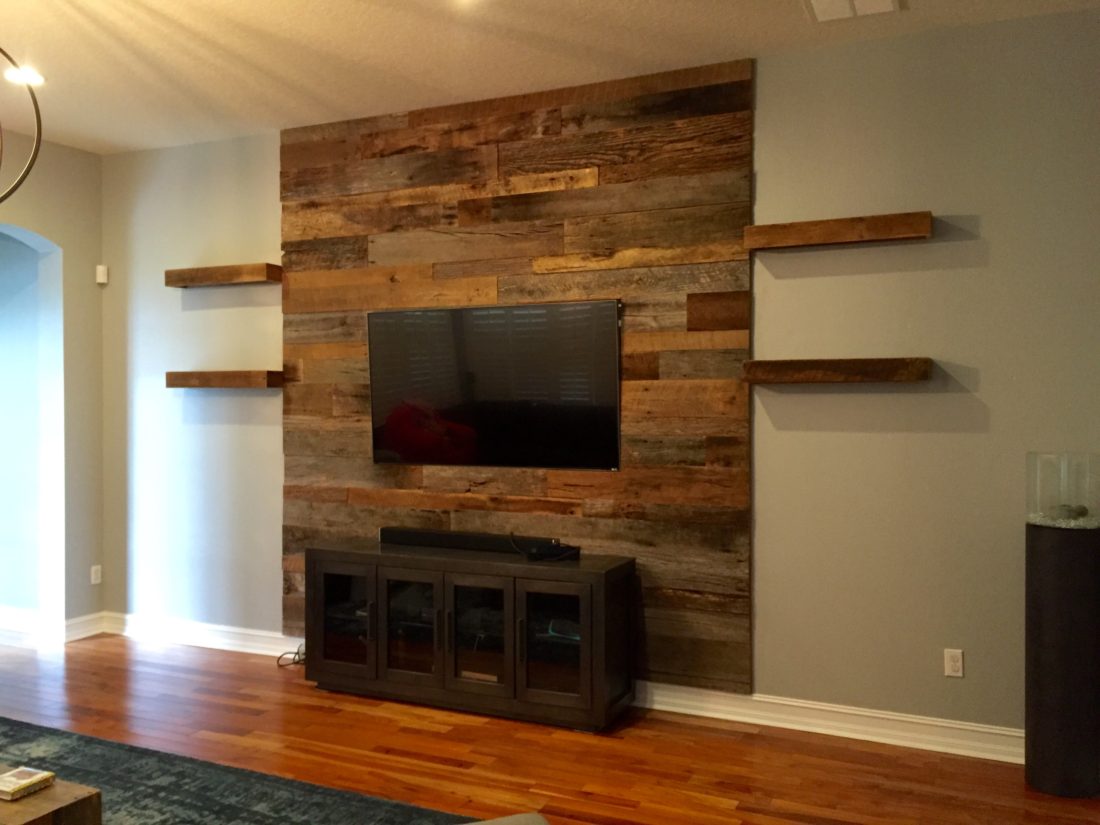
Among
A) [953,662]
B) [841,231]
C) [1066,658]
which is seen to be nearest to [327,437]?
[841,231]

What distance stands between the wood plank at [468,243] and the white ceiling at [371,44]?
1.97ft

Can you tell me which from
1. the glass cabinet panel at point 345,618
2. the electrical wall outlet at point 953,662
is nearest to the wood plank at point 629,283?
the glass cabinet panel at point 345,618

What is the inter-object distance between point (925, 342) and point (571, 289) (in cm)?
148

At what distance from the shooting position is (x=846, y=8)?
10.9 ft

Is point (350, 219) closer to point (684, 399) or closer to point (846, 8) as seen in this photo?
point (684, 399)

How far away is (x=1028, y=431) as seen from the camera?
137 inches

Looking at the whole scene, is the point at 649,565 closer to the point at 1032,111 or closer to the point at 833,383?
the point at 833,383

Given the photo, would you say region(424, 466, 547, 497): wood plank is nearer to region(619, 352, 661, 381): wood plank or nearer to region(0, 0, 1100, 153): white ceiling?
region(619, 352, 661, 381): wood plank

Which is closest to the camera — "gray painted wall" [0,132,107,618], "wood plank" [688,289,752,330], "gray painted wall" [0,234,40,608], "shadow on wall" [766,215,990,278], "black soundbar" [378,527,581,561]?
"shadow on wall" [766,215,990,278]

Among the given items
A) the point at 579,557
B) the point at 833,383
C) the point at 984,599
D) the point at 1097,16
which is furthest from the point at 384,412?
the point at 1097,16

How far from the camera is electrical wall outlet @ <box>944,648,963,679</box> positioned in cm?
360

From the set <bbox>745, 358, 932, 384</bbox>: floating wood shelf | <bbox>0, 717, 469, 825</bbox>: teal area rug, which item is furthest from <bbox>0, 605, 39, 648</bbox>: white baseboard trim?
<bbox>745, 358, 932, 384</bbox>: floating wood shelf

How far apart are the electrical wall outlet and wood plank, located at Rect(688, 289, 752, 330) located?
1466mm

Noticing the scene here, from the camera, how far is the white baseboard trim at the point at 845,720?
354cm
